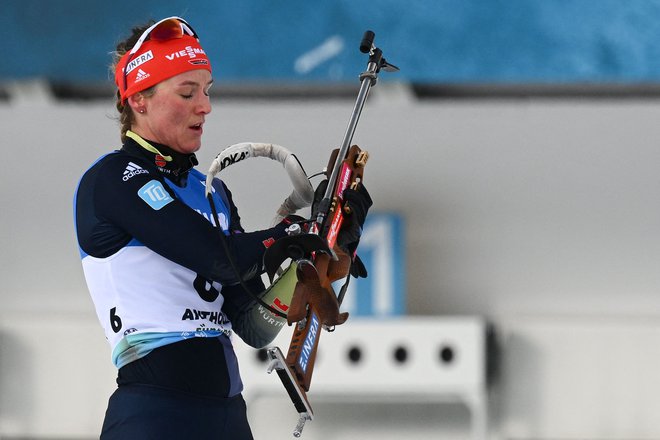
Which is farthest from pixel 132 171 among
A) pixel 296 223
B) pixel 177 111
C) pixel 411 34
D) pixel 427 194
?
pixel 427 194

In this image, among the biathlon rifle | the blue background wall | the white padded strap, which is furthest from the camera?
the blue background wall

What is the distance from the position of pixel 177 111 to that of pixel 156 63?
79 millimetres

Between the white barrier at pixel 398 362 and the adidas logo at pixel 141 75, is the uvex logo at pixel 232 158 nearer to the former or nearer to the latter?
the adidas logo at pixel 141 75

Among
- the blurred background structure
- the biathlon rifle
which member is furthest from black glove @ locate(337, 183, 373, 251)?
the blurred background structure

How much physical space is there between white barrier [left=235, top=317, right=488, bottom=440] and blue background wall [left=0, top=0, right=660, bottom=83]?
2.98 feet

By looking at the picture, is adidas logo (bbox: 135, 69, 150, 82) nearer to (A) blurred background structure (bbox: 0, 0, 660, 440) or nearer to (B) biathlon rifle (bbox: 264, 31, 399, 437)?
(B) biathlon rifle (bbox: 264, 31, 399, 437)

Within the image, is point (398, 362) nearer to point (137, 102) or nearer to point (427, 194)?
point (427, 194)

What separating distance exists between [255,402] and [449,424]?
760mm

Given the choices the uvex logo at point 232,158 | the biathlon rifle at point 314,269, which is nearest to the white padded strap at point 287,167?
the uvex logo at point 232,158

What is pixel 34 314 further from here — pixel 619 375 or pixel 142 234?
pixel 142 234

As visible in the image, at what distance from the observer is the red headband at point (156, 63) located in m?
1.70

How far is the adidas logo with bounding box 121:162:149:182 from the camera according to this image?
163 centimetres

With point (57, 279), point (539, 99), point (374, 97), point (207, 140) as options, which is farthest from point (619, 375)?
point (57, 279)

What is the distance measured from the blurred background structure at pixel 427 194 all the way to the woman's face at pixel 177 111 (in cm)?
250
